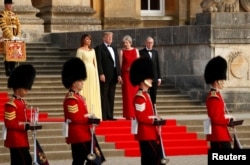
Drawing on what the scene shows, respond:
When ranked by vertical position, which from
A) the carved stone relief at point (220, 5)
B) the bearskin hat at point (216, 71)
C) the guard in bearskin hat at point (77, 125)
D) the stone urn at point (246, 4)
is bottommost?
the guard in bearskin hat at point (77, 125)

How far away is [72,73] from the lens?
51.6 ft

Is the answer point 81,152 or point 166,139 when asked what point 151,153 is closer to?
point 81,152

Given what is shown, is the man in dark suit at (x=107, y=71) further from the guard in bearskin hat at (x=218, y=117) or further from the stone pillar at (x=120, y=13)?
the stone pillar at (x=120, y=13)

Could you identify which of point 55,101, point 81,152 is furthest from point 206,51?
point 81,152

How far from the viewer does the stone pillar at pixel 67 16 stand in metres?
30.2

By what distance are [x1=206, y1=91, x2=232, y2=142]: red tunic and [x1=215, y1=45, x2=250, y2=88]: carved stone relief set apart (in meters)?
8.54

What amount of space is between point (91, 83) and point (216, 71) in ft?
17.3

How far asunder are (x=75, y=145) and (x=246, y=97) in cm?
977

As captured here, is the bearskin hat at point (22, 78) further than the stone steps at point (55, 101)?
No

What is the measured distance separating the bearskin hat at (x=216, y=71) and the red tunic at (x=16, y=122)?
2803 mm

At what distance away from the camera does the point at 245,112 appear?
24531 millimetres

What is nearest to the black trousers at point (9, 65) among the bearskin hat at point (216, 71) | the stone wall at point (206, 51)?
the stone wall at point (206, 51)

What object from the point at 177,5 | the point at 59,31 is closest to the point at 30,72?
the point at 59,31

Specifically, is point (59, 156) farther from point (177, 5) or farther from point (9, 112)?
point (177, 5)
